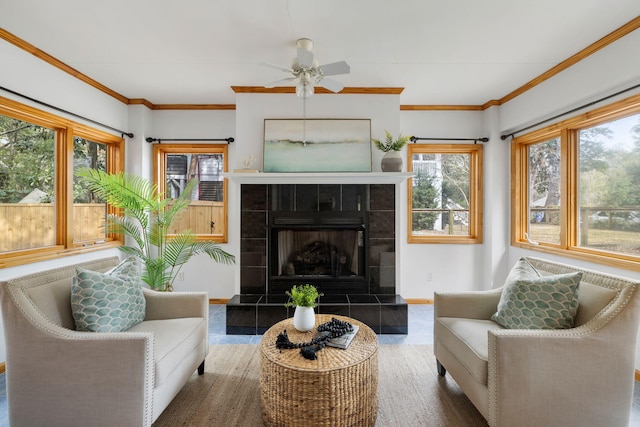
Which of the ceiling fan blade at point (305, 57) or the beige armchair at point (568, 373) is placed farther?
the ceiling fan blade at point (305, 57)

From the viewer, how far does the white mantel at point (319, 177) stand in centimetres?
312

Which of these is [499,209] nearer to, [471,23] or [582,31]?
[582,31]

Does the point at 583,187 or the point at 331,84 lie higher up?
the point at 331,84

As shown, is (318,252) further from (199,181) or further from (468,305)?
(199,181)

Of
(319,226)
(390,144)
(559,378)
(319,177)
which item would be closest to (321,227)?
(319,226)

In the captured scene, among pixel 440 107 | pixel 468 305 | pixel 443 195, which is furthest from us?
pixel 443 195

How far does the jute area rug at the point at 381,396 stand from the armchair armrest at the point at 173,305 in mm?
487

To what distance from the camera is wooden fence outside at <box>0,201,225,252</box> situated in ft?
8.11

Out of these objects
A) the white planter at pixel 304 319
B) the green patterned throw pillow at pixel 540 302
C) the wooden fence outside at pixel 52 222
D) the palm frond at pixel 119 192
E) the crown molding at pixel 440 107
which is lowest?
the white planter at pixel 304 319

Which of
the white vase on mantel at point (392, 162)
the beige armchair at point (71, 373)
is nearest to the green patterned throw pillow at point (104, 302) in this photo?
the beige armchair at point (71, 373)

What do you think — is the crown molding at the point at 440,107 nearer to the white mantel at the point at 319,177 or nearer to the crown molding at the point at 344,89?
the crown molding at the point at 344,89

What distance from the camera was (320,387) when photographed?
1.51 meters

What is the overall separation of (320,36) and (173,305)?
7.45 ft

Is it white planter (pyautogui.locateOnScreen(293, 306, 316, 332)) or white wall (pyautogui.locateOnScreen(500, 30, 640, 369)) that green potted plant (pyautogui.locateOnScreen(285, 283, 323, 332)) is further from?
white wall (pyautogui.locateOnScreen(500, 30, 640, 369))
